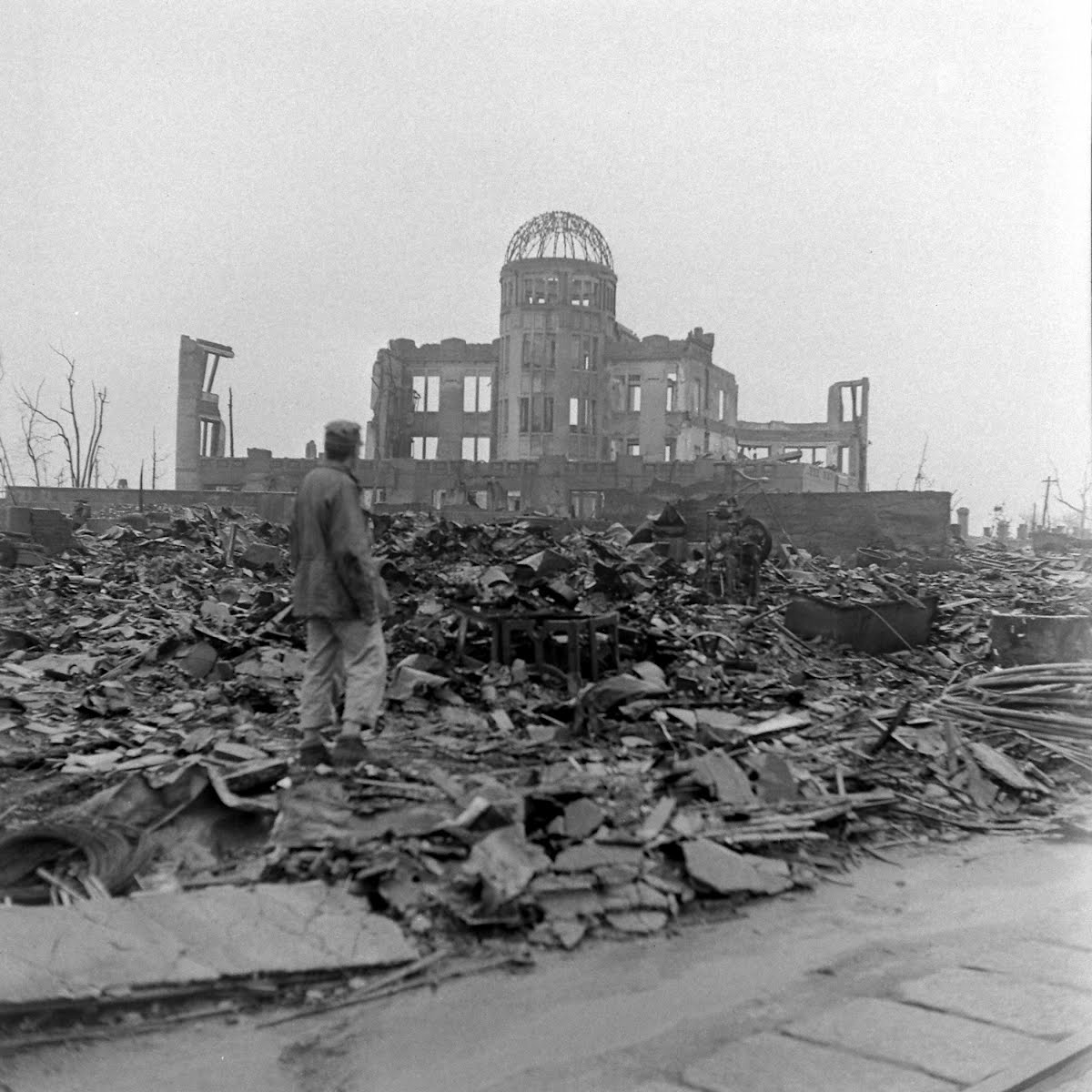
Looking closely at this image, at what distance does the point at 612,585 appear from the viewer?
32.9ft

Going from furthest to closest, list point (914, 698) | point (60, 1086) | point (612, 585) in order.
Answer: point (612, 585) < point (914, 698) < point (60, 1086)

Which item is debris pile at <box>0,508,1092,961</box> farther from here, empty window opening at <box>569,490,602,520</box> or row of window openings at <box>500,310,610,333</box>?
row of window openings at <box>500,310,610,333</box>

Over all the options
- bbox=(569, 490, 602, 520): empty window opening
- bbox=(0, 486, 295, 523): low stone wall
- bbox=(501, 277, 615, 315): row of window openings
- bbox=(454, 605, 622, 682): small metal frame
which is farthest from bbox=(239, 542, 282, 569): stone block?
bbox=(501, 277, 615, 315): row of window openings

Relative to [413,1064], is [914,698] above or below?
above

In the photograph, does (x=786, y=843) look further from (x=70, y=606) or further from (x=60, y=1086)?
(x=70, y=606)

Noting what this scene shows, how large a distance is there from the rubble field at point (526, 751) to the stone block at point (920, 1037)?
914mm

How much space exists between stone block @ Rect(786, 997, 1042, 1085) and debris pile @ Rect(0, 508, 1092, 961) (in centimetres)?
95

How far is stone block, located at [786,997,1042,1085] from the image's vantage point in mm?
3230

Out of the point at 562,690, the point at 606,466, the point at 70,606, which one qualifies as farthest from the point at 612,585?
the point at 606,466

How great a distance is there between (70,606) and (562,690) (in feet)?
23.8

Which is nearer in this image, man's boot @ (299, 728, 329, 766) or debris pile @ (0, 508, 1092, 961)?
debris pile @ (0, 508, 1092, 961)

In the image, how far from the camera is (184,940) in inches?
146

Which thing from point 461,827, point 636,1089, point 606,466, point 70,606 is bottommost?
point 636,1089

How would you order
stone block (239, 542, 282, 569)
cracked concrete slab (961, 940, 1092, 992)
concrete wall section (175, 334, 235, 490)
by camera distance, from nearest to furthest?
cracked concrete slab (961, 940, 1092, 992) < stone block (239, 542, 282, 569) < concrete wall section (175, 334, 235, 490)
